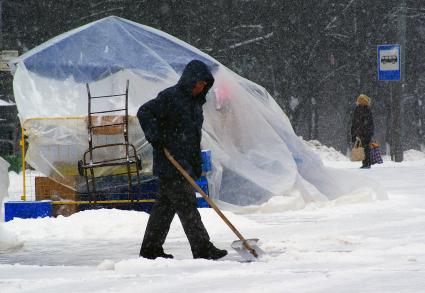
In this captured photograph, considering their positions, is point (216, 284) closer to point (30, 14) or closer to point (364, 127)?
point (364, 127)

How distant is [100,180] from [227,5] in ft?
57.3

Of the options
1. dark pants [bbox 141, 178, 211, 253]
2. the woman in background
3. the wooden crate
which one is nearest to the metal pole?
the woman in background

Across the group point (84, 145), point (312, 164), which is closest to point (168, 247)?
point (84, 145)

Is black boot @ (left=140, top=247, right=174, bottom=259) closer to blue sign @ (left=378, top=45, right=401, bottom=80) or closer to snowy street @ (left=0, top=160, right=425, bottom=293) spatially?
snowy street @ (left=0, top=160, right=425, bottom=293)

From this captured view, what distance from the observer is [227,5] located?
29.0 metres

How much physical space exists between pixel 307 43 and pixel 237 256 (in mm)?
22256

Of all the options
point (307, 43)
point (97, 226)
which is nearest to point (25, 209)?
point (97, 226)

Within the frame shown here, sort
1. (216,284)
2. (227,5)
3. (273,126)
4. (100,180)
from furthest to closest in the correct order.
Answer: (227,5) → (273,126) → (100,180) → (216,284)

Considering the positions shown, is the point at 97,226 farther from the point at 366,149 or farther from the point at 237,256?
the point at 366,149

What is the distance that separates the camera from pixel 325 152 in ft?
97.0

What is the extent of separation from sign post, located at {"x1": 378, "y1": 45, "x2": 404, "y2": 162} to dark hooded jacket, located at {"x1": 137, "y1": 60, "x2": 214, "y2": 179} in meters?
17.6

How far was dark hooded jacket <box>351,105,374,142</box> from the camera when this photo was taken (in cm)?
2131

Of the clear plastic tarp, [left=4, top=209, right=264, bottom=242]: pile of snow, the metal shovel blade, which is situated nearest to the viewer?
the metal shovel blade

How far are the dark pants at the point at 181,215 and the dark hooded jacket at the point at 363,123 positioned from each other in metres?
13.9
